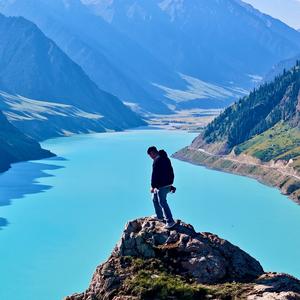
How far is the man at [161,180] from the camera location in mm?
27453

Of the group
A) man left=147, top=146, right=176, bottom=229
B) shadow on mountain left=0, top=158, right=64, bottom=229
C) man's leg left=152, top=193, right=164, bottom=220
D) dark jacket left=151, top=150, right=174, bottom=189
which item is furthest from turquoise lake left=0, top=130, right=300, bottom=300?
dark jacket left=151, top=150, right=174, bottom=189

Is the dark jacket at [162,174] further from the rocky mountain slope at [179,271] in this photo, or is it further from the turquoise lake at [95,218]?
the turquoise lake at [95,218]

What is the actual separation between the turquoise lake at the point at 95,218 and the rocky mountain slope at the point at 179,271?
171 ft

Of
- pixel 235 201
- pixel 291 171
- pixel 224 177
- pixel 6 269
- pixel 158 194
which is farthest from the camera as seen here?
pixel 224 177

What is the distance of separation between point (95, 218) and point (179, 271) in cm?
9989

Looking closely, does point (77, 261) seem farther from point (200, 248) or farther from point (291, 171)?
point (291, 171)

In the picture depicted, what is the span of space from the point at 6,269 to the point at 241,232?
44455mm

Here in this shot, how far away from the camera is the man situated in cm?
2745

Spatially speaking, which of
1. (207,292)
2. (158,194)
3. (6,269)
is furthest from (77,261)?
(207,292)

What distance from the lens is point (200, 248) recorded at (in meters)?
24.9

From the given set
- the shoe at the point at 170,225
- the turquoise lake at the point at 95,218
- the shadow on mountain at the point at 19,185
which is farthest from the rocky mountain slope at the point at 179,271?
the shadow on mountain at the point at 19,185

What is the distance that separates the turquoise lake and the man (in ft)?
166

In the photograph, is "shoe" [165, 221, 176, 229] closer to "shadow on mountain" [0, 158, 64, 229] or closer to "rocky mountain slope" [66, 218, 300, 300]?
"rocky mountain slope" [66, 218, 300, 300]

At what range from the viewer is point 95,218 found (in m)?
123
